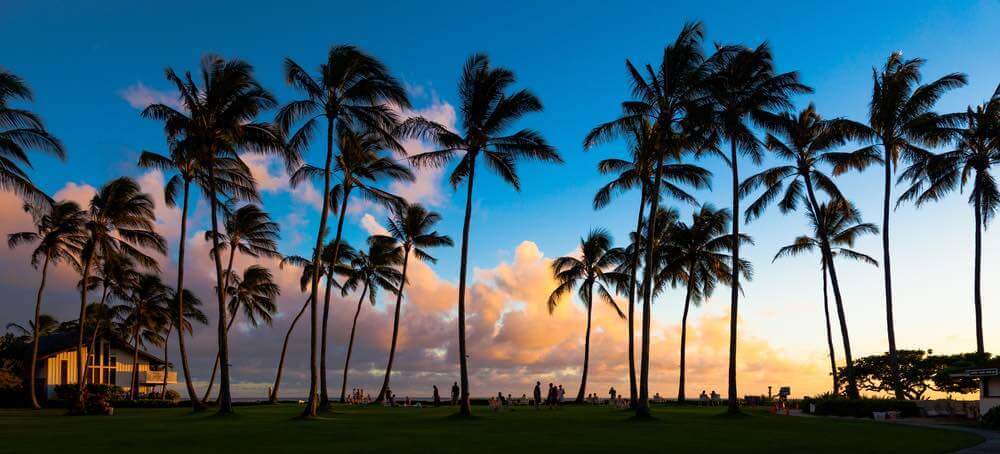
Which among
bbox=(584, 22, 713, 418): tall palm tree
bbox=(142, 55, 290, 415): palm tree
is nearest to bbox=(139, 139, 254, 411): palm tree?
bbox=(142, 55, 290, 415): palm tree

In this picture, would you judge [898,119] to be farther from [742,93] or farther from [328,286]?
[328,286]

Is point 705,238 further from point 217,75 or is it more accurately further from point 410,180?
point 217,75

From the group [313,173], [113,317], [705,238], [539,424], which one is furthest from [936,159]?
[113,317]

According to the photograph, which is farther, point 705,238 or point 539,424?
point 705,238

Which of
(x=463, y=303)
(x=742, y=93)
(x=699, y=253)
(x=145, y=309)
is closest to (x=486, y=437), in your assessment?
(x=463, y=303)

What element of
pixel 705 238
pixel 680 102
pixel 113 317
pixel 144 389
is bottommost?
pixel 144 389

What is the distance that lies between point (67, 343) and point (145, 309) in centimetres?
670

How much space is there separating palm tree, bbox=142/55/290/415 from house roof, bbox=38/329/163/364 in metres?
34.1

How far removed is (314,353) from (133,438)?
12.0 metres

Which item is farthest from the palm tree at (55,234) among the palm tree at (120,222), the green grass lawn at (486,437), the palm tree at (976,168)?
the palm tree at (976,168)

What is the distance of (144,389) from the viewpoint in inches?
3056

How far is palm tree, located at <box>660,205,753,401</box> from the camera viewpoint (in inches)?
2014

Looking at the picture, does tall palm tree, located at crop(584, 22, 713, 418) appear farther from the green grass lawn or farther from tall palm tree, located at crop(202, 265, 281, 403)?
tall palm tree, located at crop(202, 265, 281, 403)

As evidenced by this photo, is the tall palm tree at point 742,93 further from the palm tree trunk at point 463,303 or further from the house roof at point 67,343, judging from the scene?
the house roof at point 67,343
